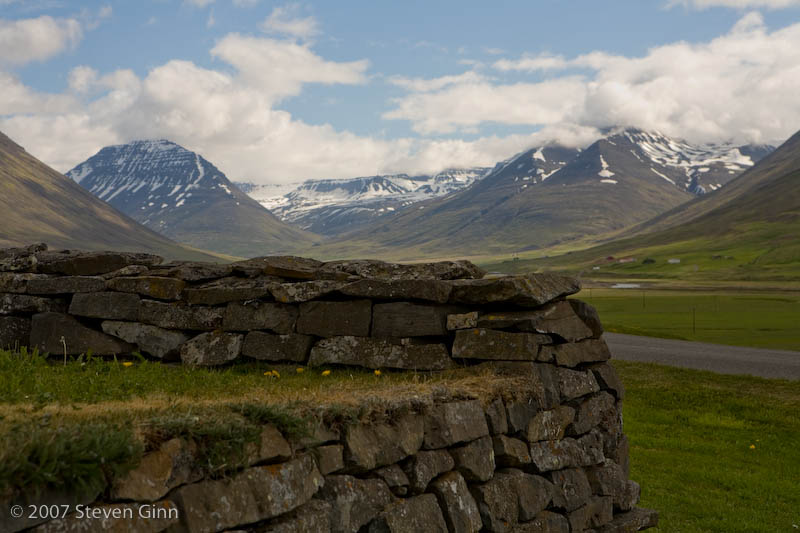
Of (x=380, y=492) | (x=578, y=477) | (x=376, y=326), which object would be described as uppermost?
(x=376, y=326)

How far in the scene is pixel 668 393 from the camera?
79.5 feet

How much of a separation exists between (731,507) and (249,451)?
12187 mm

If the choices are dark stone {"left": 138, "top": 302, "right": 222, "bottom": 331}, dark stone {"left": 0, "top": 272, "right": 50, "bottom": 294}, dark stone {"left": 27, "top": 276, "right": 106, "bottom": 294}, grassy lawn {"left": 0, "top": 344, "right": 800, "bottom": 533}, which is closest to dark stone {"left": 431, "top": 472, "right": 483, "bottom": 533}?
grassy lawn {"left": 0, "top": 344, "right": 800, "bottom": 533}

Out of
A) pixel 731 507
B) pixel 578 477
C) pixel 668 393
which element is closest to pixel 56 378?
pixel 578 477

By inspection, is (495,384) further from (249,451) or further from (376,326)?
(249,451)

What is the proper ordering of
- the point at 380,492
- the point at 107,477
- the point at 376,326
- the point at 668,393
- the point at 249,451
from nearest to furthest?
the point at 107,477 → the point at 249,451 → the point at 380,492 → the point at 376,326 → the point at 668,393

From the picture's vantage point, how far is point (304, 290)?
10.3 m

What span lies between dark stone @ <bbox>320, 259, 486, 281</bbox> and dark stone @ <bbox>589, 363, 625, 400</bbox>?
261 cm

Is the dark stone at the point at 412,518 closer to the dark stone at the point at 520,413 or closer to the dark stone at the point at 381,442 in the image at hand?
the dark stone at the point at 381,442

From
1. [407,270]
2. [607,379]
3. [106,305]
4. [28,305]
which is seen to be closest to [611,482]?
[607,379]

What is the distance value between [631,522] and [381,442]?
555 cm

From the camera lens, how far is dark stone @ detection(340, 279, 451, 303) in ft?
32.4

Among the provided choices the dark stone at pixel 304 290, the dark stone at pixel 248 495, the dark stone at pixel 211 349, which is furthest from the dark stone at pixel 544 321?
the dark stone at pixel 248 495

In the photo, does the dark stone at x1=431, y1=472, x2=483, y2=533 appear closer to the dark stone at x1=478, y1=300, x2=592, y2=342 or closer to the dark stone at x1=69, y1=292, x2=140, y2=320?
the dark stone at x1=478, y1=300, x2=592, y2=342
